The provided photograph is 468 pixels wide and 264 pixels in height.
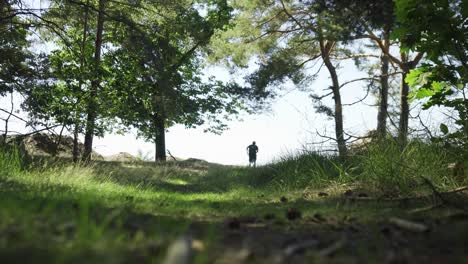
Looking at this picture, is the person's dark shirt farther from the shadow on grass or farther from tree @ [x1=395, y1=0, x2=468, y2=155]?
tree @ [x1=395, y1=0, x2=468, y2=155]

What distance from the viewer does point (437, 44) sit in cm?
458

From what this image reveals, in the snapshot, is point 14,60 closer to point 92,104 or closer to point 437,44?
point 92,104

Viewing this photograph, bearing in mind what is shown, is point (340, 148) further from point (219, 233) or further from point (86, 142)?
A: point (86, 142)

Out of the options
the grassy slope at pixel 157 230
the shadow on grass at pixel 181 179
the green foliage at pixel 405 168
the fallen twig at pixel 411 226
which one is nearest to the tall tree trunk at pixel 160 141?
the shadow on grass at pixel 181 179

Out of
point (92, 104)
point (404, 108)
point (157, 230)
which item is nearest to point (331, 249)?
point (157, 230)

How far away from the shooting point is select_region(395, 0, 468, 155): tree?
14.2ft

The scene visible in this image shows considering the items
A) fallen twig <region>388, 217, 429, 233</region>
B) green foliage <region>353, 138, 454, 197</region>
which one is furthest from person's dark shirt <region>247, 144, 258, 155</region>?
fallen twig <region>388, 217, 429, 233</region>

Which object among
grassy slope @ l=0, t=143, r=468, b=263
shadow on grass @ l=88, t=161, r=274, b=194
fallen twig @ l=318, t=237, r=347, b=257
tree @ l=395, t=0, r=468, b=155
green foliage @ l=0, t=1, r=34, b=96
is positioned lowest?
fallen twig @ l=318, t=237, r=347, b=257

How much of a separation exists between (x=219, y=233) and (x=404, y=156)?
4.40 metres

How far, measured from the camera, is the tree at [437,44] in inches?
171

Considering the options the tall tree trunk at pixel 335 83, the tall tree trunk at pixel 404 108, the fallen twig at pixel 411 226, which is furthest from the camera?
the tall tree trunk at pixel 335 83

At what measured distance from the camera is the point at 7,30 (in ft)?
35.5

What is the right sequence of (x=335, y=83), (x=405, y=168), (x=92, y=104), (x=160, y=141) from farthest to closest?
(x=160, y=141)
(x=335, y=83)
(x=92, y=104)
(x=405, y=168)

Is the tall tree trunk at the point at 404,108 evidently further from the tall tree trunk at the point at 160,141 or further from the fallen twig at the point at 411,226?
the tall tree trunk at the point at 160,141
